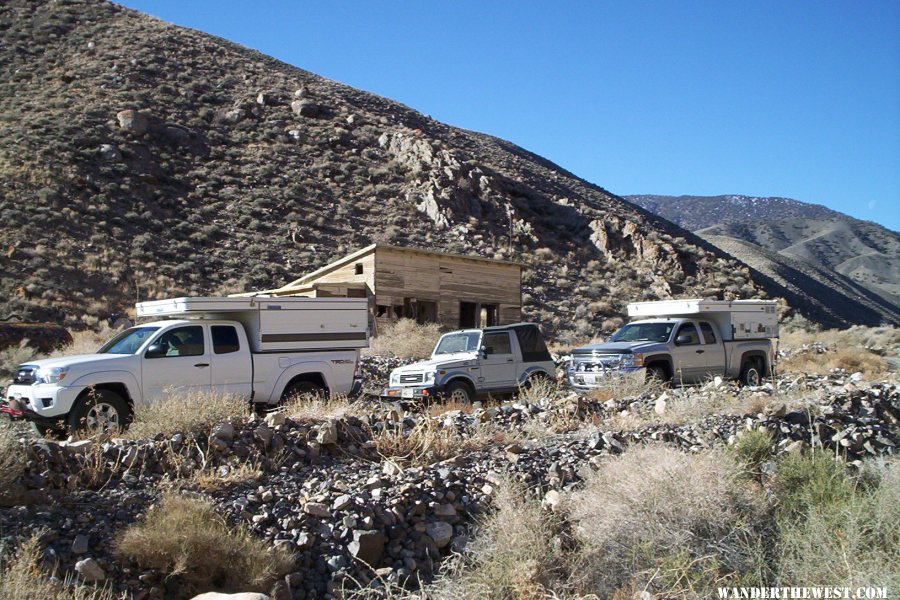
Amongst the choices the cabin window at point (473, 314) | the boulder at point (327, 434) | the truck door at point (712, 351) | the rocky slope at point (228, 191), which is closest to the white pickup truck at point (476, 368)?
A: the truck door at point (712, 351)

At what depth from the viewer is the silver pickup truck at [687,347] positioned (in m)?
15.4

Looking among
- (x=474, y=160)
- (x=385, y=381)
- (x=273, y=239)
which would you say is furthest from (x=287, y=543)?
(x=474, y=160)

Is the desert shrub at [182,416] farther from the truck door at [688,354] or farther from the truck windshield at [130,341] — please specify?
the truck door at [688,354]

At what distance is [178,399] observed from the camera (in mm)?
9141

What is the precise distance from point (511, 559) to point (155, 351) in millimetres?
7308

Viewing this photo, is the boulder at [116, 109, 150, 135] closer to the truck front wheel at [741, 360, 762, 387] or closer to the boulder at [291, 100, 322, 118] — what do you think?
the boulder at [291, 100, 322, 118]

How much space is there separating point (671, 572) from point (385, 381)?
41.2ft

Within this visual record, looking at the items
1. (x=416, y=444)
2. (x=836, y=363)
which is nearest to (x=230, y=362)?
(x=416, y=444)

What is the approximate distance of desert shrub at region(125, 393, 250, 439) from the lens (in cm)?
827

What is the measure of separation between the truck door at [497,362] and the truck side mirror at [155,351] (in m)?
6.09

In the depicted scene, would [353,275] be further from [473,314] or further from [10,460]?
[10,460]

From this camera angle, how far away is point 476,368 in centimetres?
1443

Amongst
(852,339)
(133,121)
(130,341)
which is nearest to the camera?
(130,341)

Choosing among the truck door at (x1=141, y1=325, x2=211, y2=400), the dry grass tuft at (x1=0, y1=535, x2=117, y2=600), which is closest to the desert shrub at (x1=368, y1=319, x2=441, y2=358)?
the truck door at (x1=141, y1=325, x2=211, y2=400)
